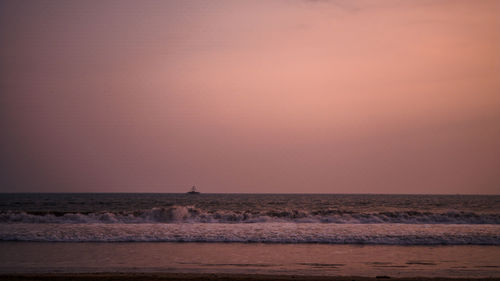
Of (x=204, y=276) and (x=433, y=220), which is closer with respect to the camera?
(x=204, y=276)

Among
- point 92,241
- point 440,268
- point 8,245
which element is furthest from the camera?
point 92,241

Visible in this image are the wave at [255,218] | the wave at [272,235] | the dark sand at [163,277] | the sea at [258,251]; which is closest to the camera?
the dark sand at [163,277]

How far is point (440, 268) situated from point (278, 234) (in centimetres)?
813

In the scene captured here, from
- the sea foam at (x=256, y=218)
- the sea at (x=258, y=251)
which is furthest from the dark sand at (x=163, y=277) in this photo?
the sea foam at (x=256, y=218)

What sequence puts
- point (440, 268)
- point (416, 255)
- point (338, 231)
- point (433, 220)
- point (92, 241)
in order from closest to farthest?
1. point (440, 268)
2. point (416, 255)
3. point (92, 241)
4. point (338, 231)
5. point (433, 220)

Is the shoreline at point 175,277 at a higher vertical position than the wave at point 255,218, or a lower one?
lower

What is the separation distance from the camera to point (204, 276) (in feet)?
35.3

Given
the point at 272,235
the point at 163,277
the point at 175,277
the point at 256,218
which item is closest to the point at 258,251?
the point at 272,235

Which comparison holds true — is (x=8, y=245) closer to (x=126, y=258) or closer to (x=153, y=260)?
(x=126, y=258)

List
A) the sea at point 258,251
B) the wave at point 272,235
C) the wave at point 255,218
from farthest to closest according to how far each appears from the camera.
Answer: the wave at point 255,218
the wave at point 272,235
the sea at point 258,251

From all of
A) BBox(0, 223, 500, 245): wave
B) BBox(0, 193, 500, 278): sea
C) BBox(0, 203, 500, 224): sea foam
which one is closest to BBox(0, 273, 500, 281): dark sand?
BBox(0, 193, 500, 278): sea

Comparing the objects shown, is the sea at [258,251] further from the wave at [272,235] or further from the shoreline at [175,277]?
the shoreline at [175,277]

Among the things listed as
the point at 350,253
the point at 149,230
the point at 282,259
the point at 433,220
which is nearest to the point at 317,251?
the point at 350,253

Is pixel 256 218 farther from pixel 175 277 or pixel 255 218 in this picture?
pixel 175 277
